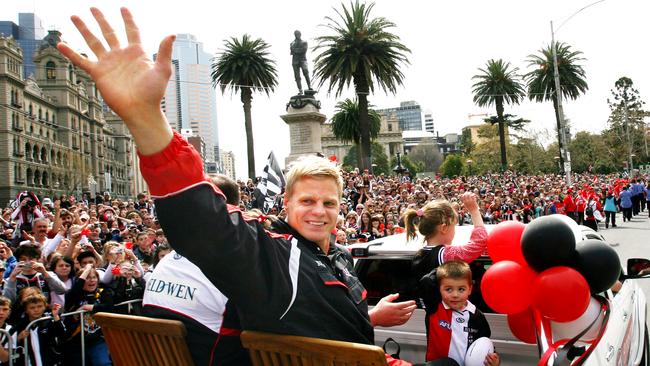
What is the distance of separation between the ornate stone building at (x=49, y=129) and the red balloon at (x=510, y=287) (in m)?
61.2

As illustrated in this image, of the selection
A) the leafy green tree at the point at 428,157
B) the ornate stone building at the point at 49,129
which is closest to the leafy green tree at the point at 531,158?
the leafy green tree at the point at 428,157

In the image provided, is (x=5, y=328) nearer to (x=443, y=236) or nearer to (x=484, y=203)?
(x=443, y=236)

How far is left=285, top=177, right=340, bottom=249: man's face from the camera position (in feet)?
6.76

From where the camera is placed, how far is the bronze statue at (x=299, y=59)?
23.7 meters

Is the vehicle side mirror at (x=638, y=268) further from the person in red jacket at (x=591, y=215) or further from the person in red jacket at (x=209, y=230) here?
the person in red jacket at (x=591, y=215)

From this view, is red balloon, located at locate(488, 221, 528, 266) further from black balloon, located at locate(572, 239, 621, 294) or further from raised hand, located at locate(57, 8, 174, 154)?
raised hand, located at locate(57, 8, 174, 154)

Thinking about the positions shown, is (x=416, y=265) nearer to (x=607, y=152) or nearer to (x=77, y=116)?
(x=607, y=152)

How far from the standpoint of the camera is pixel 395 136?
450 feet

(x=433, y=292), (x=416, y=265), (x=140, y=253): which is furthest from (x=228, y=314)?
(x=140, y=253)

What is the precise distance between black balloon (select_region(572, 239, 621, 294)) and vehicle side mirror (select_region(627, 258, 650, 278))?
942 mm

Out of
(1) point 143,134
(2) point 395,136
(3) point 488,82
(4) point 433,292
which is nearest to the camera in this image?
(1) point 143,134

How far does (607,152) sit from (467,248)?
250 feet

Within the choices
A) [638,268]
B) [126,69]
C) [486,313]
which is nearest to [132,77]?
[126,69]

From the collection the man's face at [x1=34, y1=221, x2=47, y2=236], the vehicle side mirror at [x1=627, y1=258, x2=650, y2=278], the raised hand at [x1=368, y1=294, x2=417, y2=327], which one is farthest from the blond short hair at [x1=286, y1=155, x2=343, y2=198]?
the man's face at [x1=34, y1=221, x2=47, y2=236]
